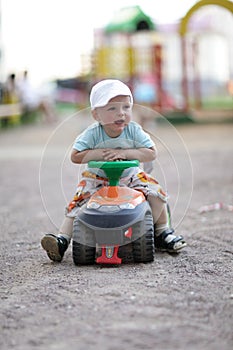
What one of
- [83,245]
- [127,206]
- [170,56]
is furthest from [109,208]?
[170,56]

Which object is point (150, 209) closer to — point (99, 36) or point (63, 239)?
point (63, 239)

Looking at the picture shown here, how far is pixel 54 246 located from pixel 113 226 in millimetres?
315

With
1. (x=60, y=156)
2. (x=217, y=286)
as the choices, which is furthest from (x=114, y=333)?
(x=60, y=156)

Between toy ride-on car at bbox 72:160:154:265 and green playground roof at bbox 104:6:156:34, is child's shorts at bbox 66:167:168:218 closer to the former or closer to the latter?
toy ride-on car at bbox 72:160:154:265

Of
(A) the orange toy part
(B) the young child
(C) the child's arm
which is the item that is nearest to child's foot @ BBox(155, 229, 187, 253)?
(B) the young child

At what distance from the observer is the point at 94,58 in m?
13.5

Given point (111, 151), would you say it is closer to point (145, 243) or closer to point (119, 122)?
point (119, 122)

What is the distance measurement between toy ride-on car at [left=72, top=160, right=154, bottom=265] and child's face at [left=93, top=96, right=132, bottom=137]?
20 centimetres

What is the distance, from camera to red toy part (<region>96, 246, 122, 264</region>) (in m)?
3.10

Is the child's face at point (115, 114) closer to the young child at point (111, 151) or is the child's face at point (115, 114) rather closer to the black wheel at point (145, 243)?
the young child at point (111, 151)

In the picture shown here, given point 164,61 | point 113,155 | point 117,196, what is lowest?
point 117,196

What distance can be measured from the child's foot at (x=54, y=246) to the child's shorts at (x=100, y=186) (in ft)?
0.44

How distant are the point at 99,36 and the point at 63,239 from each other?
58.9ft

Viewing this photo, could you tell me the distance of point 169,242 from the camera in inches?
130
